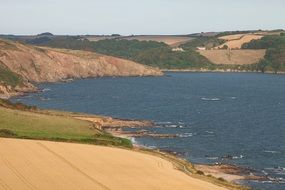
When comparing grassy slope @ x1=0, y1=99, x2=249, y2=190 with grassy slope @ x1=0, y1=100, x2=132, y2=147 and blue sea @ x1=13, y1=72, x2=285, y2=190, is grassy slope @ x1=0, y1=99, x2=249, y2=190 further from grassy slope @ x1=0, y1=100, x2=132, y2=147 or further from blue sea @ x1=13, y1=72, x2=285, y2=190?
blue sea @ x1=13, y1=72, x2=285, y2=190

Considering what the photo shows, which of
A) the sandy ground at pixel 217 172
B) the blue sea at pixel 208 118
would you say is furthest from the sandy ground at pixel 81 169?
the blue sea at pixel 208 118

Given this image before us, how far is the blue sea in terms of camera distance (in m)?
87.3

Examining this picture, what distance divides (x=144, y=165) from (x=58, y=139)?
1778cm

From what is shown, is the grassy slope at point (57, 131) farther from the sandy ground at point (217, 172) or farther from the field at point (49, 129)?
the sandy ground at point (217, 172)

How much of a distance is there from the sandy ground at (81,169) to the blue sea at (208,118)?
12057 millimetres

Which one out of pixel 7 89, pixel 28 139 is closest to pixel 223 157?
pixel 28 139

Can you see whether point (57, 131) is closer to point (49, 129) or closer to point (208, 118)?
point (49, 129)

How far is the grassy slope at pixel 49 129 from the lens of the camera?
275ft

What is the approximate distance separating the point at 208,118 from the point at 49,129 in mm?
52258

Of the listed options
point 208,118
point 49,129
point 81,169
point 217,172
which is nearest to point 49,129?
point 49,129

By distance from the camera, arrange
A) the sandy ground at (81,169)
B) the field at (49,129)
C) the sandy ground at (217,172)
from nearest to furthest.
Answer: the sandy ground at (81,169) → the sandy ground at (217,172) → the field at (49,129)

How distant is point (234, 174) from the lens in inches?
2968

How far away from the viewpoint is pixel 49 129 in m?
89.9

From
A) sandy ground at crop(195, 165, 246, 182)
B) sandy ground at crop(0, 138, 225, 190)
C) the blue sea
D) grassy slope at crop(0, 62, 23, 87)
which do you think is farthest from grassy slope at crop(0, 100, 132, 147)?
grassy slope at crop(0, 62, 23, 87)
